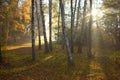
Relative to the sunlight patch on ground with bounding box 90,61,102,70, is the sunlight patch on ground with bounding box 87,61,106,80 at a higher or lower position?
lower

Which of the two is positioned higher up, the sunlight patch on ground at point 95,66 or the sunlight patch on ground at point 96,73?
the sunlight patch on ground at point 95,66

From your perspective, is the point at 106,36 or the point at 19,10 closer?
the point at 106,36

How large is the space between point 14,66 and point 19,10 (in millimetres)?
27315

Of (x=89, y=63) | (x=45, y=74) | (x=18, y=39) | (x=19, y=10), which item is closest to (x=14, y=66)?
(x=45, y=74)

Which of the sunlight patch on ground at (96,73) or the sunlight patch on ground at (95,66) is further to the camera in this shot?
the sunlight patch on ground at (95,66)

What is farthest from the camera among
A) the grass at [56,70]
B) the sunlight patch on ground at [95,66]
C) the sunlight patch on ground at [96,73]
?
the sunlight patch on ground at [95,66]

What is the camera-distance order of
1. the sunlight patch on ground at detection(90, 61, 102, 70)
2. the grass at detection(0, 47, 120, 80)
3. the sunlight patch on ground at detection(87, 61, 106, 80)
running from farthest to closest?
1. the sunlight patch on ground at detection(90, 61, 102, 70)
2. the sunlight patch on ground at detection(87, 61, 106, 80)
3. the grass at detection(0, 47, 120, 80)

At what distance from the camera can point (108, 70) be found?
57.5 ft

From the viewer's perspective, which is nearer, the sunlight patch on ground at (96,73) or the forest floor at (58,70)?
the forest floor at (58,70)

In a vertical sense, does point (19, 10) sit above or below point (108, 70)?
above

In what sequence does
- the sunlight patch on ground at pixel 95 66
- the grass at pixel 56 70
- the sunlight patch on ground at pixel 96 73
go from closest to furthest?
the grass at pixel 56 70
the sunlight patch on ground at pixel 96 73
the sunlight patch on ground at pixel 95 66

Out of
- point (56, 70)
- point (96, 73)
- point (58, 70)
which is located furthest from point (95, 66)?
point (56, 70)

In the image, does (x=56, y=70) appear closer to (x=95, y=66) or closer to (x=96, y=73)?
(x=96, y=73)

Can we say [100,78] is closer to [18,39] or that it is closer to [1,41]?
[1,41]
